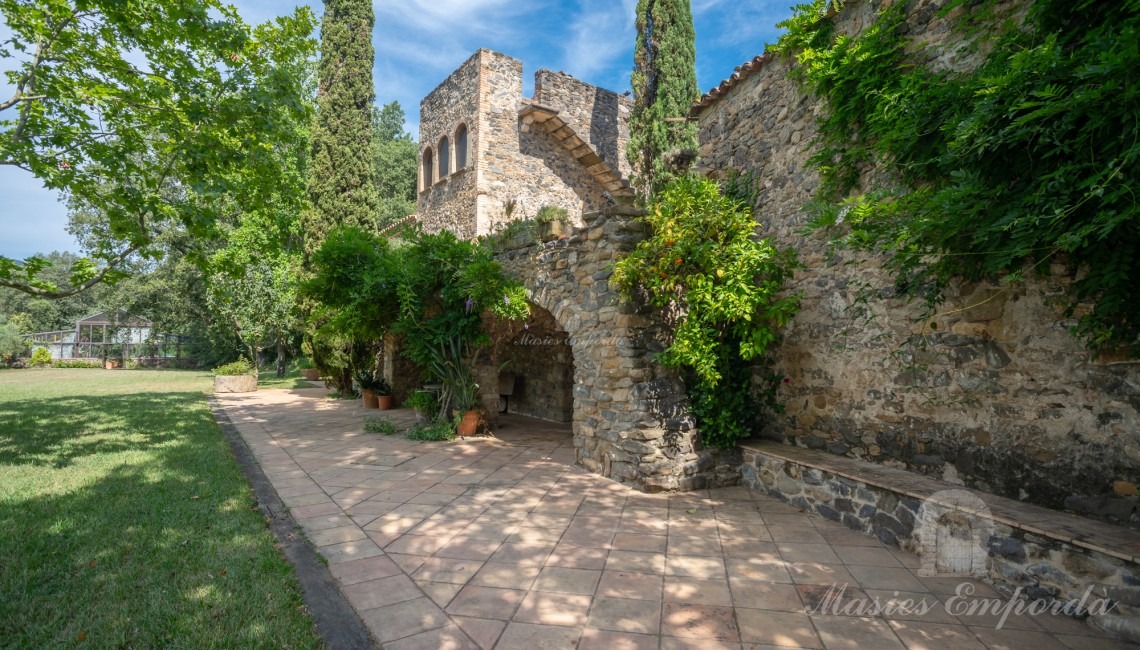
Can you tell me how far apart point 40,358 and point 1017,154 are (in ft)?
106

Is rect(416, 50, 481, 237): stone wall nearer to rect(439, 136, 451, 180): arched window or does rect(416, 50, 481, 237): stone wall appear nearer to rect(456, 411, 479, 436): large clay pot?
rect(439, 136, 451, 180): arched window

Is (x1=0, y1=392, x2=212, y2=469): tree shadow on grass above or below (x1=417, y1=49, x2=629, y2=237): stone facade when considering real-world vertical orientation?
below

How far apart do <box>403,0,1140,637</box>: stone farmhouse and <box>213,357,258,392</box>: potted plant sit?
9.57 meters

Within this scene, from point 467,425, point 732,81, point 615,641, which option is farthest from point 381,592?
point 732,81

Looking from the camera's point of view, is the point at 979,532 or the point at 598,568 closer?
the point at 979,532

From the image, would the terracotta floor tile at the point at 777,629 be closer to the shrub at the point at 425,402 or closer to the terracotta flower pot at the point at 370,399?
the shrub at the point at 425,402

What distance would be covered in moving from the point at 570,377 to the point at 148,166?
21.9 ft

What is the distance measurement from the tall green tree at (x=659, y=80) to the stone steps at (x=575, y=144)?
2.17m

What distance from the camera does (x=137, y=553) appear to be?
289cm

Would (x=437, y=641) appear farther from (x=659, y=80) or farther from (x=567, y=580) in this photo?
(x=659, y=80)

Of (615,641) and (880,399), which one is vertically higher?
(880,399)

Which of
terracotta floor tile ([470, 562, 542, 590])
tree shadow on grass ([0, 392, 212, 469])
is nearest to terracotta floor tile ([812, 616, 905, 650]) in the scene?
terracotta floor tile ([470, 562, 542, 590])

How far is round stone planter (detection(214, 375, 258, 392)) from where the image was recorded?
12.1 m

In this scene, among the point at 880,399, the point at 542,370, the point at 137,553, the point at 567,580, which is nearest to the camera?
the point at 567,580
